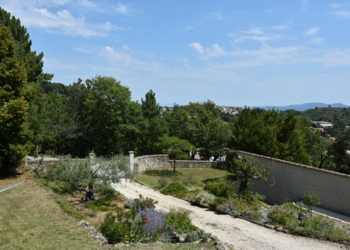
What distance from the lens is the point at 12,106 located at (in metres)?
12.8

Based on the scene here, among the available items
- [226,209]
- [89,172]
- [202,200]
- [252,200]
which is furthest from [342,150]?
[89,172]

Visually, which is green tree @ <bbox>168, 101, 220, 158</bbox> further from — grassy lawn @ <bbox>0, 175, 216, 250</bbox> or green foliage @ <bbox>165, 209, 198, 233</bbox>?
grassy lawn @ <bbox>0, 175, 216, 250</bbox>

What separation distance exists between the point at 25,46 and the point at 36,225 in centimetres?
2485

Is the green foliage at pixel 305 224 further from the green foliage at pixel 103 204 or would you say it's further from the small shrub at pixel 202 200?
the green foliage at pixel 103 204

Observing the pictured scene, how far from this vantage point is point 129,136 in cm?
3041

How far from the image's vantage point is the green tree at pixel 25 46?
23984mm

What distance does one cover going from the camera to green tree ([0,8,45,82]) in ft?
78.7

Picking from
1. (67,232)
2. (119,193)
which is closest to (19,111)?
(119,193)

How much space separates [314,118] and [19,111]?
120865 millimetres

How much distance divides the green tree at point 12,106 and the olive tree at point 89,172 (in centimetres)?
363

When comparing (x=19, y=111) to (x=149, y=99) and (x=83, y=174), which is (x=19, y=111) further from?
(x=149, y=99)

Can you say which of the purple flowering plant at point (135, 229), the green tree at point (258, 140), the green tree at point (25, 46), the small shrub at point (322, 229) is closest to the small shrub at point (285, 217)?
the small shrub at point (322, 229)

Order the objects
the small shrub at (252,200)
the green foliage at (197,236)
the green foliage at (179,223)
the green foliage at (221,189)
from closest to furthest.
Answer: the green foliage at (197,236) < the green foliage at (179,223) < the small shrub at (252,200) < the green foliage at (221,189)

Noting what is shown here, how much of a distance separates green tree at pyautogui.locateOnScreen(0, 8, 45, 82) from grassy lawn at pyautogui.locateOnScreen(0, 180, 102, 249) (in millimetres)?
17945
